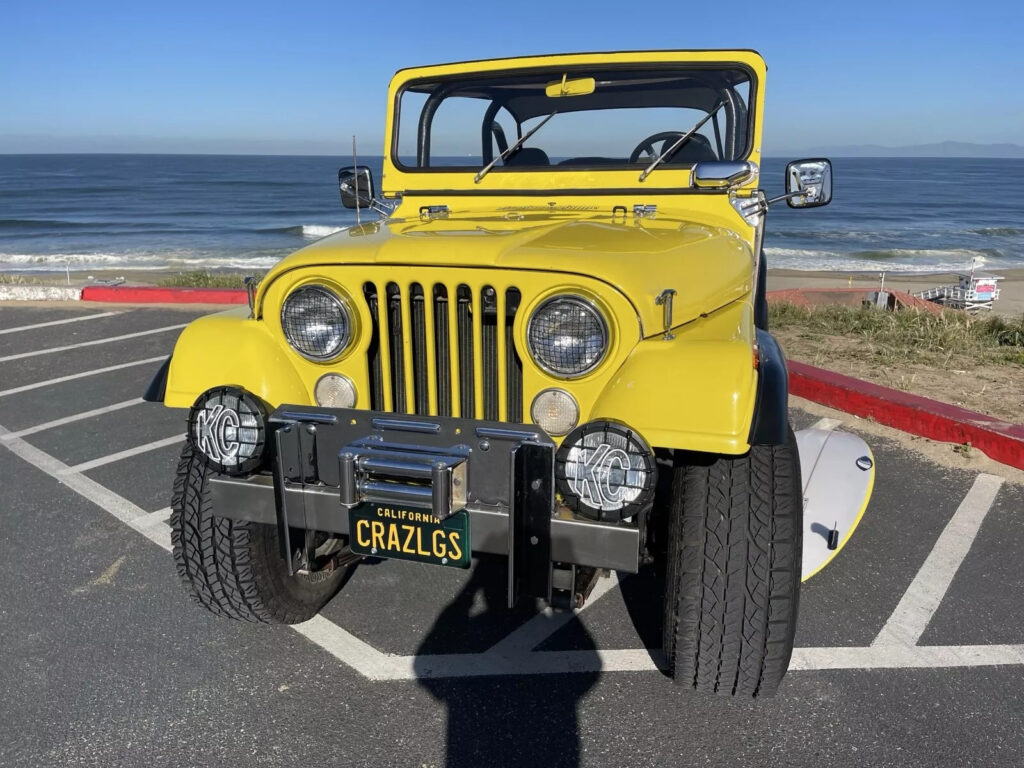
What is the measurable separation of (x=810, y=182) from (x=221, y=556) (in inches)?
105

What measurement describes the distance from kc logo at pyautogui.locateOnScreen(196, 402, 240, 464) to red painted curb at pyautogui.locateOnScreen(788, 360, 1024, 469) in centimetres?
397

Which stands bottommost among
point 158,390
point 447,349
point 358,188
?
point 158,390

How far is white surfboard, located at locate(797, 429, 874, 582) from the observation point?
121 inches

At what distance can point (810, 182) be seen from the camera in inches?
130

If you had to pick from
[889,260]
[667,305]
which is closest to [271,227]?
[889,260]

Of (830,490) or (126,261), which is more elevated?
(830,490)

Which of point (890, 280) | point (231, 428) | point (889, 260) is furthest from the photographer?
point (889, 260)

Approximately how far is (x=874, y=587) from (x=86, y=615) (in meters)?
2.96

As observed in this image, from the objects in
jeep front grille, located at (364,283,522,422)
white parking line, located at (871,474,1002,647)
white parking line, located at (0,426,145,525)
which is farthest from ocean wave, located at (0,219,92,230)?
white parking line, located at (871,474,1002,647)

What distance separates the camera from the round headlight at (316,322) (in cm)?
227

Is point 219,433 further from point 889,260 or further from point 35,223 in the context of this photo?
point 35,223

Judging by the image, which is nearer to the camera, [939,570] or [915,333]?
[939,570]

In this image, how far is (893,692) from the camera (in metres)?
2.47

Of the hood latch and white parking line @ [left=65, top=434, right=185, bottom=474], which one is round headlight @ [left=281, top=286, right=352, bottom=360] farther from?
white parking line @ [left=65, top=434, right=185, bottom=474]
